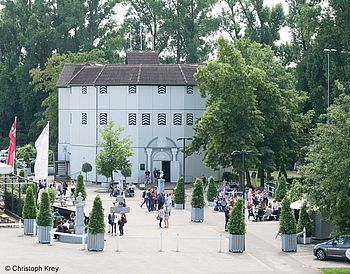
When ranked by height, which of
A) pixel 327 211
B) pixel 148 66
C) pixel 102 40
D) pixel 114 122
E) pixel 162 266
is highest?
pixel 102 40

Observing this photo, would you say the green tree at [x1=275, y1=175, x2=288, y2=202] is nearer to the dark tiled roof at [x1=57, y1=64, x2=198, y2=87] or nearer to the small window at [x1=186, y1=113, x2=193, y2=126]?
the small window at [x1=186, y1=113, x2=193, y2=126]

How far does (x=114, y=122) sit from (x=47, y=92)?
32200mm

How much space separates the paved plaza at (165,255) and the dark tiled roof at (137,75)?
3400cm

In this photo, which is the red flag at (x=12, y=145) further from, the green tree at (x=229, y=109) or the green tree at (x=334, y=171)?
the green tree at (x=334, y=171)

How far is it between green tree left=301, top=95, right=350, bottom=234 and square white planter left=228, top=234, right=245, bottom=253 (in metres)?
4.06

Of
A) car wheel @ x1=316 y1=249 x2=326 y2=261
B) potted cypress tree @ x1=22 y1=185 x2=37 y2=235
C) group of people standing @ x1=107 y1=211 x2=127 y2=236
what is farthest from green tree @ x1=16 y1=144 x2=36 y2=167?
car wheel @ x1=316 y1=249 x2=326 y2=261

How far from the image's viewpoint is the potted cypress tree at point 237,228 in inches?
1513

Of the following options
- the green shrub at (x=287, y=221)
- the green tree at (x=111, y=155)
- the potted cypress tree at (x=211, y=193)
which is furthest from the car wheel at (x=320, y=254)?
the green tree at (x=111, y=155)

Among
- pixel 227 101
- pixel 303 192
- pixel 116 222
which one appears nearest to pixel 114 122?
pixel 227 101

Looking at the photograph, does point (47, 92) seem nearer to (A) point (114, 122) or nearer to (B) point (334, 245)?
(A) point (114, 122)

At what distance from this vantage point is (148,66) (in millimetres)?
81500

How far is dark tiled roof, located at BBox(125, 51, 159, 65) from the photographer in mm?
88219

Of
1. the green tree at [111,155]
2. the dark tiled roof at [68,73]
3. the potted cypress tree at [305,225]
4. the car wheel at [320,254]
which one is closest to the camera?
the car wheel at [320,254]

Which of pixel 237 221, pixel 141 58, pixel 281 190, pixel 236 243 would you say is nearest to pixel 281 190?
pixel 281 190
